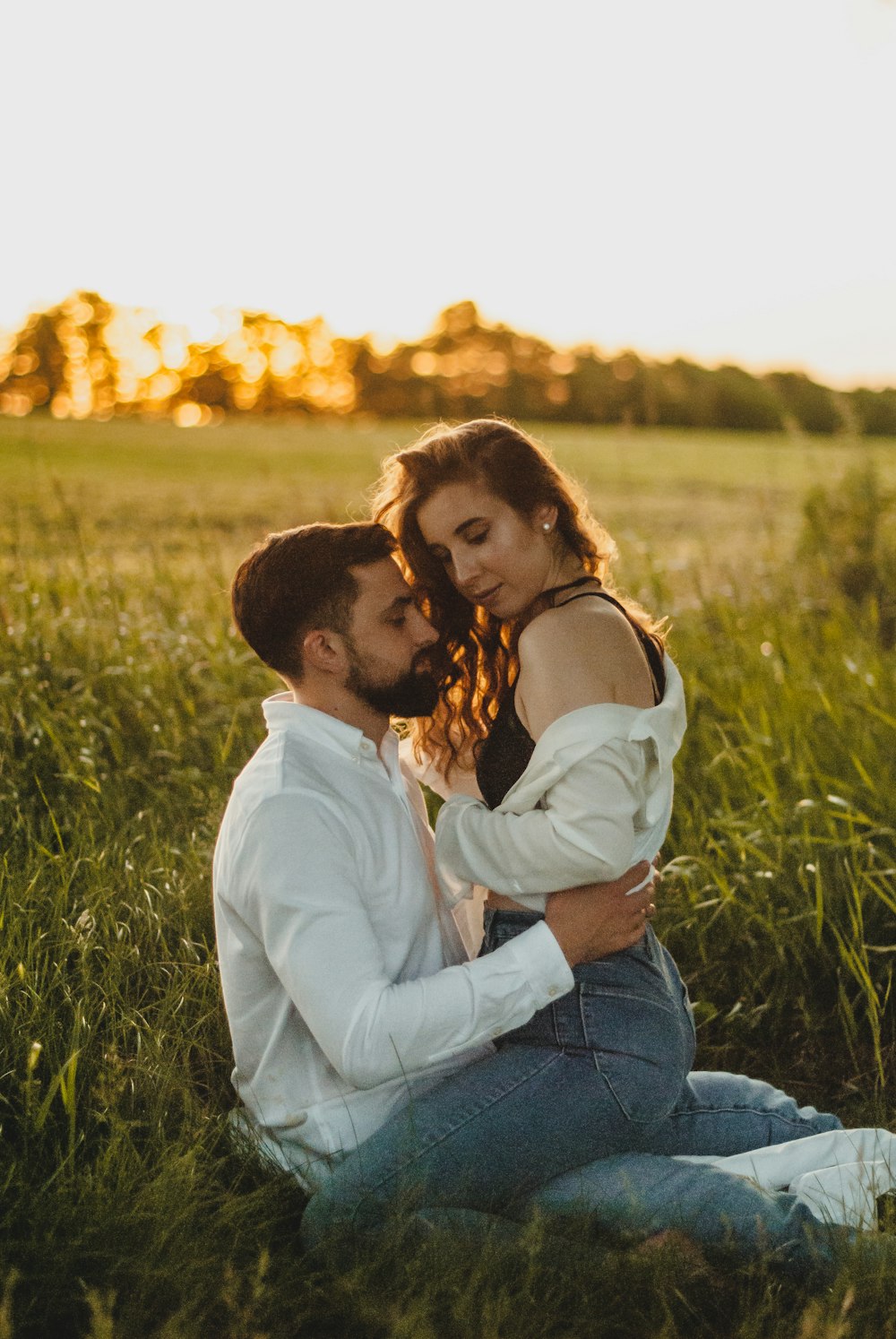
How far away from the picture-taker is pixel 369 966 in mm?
2336

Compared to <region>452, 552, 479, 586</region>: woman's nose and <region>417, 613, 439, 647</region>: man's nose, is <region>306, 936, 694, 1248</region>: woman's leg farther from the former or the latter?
<region>452, 552, 479, 586</region>: woman's nose

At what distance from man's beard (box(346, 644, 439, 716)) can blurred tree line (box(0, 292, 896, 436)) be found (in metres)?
25.8

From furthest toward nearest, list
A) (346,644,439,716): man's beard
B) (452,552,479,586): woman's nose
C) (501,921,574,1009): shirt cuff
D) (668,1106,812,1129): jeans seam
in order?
(668,1106,812,1129): jeans seam, (452,552,479,586): woman's nose, (346,644,439,716): man's beard, (501,921,574,1009): shirt cuff

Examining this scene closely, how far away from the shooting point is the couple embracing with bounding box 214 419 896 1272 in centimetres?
238

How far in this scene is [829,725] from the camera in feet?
15.3

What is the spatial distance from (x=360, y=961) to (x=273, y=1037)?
0.31 meters

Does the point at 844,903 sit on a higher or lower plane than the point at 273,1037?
lower

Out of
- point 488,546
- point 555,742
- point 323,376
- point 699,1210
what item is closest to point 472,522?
point 488,546

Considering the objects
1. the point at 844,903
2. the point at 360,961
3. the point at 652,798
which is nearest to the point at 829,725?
the point at 844,903

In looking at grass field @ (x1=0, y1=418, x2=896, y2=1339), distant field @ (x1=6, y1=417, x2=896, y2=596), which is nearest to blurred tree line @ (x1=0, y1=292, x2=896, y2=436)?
distant field @ (x1=6, y1=417, x2=896, y2=596)

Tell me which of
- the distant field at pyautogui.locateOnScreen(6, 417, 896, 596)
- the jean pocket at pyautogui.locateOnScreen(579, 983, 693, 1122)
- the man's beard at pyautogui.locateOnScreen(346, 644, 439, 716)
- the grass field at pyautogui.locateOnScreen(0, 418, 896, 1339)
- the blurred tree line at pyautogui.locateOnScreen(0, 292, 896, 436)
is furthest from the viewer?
the blurred tree line at pyautogui.locateOnScreen(0, 292, 896, 436)

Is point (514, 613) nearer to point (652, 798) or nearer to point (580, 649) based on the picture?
point (580, 649)

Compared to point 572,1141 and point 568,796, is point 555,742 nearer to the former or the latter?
point 568,796

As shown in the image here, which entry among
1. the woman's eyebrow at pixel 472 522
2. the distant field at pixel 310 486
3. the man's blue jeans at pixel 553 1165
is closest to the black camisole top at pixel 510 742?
the woman's eyebrow at pixel 472 522
